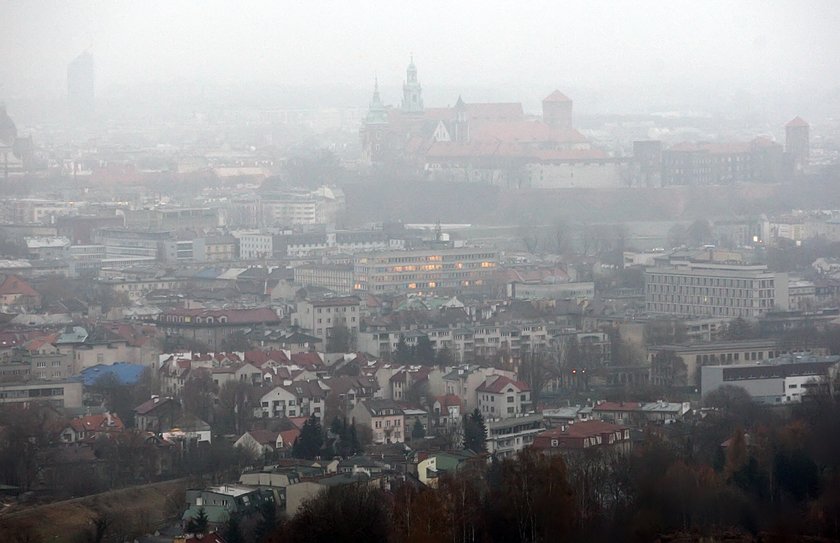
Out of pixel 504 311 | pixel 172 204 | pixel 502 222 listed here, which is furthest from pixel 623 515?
pixel 172 204

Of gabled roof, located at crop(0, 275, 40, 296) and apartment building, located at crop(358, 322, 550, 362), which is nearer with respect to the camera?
apartment building, located at crop(358, 322, 550, 362)

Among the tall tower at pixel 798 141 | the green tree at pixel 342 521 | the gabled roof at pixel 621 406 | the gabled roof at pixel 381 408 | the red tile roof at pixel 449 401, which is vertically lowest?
the red tile roof at pixel 449 401

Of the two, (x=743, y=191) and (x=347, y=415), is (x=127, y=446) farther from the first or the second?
(x=743, y=191)

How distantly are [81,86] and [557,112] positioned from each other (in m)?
23.8

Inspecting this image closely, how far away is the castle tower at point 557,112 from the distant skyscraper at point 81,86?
18620 mm

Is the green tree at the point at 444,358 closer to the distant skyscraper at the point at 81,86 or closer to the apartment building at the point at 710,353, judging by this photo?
the apartment building at the point at 710,353

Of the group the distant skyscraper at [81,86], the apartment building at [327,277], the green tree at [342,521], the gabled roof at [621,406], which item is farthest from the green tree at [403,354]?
the distant skyscraper at [81,86]

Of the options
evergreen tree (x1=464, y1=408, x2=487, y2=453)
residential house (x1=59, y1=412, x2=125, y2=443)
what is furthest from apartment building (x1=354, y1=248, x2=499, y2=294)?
evergreen tree (x1=464, y1=408, x2=487, y2=453)

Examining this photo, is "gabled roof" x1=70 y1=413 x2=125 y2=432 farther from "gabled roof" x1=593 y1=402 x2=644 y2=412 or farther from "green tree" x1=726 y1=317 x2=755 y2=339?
"green tree" x1=726 y1=317 x2=755 y2=339

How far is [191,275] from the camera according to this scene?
38.7 metres

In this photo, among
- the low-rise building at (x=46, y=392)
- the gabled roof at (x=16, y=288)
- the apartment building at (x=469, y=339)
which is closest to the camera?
the low-rise building at (x=46, y=392)

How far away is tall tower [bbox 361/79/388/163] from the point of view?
214 feet

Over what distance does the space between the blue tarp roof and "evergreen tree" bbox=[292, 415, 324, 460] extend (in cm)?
483

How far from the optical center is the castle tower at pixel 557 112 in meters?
69.8
